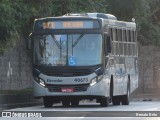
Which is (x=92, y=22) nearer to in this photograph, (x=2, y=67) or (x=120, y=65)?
(x=120, y=65)

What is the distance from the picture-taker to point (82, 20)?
2883 centimetres

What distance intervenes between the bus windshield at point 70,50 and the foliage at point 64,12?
4.71ft

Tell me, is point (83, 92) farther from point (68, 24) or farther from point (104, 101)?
point (68, 24)

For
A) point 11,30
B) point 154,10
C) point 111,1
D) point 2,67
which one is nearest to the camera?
point 11,30

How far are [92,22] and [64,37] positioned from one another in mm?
1205

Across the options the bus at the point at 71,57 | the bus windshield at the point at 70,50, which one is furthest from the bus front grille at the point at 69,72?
the bus windshield at the point at 70,50

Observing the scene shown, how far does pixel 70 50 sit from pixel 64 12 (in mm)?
6792

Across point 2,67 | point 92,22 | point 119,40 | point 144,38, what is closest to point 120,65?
point 119,40

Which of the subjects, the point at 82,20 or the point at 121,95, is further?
the point at 121,95

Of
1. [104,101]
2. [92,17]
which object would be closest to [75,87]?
[104,101]

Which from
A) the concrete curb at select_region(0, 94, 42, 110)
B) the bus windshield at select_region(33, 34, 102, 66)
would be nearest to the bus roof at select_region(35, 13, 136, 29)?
the bus windshield at select_region(33, 34, 102, 66)

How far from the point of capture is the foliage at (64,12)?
2822 cm

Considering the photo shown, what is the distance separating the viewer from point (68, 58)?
28453mm

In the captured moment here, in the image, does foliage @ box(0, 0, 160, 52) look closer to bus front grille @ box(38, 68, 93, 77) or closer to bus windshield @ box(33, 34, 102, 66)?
bus windshield @ box(33, 34, 102, 66)
